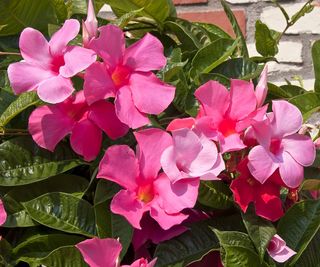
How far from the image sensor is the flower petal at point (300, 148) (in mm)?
679

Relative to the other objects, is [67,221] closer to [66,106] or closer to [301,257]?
[66,106]

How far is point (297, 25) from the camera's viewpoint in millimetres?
1717

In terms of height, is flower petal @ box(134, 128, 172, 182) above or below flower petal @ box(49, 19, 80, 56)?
below

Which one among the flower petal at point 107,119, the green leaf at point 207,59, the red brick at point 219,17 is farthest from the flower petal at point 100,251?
the red brick at point 219,17

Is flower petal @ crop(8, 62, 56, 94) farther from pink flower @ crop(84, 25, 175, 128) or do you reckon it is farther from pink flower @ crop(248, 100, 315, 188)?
pink flower @ crop(248, 100, 315, 188)

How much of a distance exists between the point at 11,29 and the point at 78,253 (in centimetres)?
30

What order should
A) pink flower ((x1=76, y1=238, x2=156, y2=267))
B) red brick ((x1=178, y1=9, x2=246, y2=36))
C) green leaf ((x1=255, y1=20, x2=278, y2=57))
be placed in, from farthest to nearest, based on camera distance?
1. red brick ((x1=178, y1=9, x2=246, y2=36))
2. green leaf ((x1=255, y1=20, x2=278, y2=57))
3. pink flower ((x1=76, y1=238, x2=156, y2=267))

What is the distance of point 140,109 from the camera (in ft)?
2.20

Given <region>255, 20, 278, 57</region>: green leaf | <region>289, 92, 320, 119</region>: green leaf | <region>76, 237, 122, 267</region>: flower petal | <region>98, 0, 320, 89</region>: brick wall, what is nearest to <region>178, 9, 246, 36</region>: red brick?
<region>98, 0, 320, 89</region>: brick wall

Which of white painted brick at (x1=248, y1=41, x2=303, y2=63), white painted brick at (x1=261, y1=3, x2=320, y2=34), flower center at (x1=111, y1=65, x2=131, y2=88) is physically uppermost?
flower center at (x1=111, y1=65, x2=131, y2=88)

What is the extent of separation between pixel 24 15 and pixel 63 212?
0.25 meters

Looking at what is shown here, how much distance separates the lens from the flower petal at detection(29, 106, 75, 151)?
27.0 inches

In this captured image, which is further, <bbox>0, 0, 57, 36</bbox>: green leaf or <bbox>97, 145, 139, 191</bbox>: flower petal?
<bbox>0, 0, 57, 36</bbox>: green leaf

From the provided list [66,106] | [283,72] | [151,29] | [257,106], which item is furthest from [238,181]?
[283,72]
